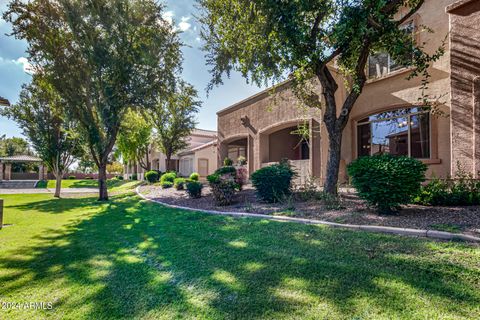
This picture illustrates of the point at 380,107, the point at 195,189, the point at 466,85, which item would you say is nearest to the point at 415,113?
the point at 380,107

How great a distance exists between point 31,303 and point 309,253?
377cm

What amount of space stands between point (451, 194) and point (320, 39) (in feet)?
18.7

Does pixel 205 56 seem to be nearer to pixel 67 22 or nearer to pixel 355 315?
pixel 67 22

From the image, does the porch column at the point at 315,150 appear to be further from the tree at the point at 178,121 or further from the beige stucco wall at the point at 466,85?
the tree at the point at 178,121

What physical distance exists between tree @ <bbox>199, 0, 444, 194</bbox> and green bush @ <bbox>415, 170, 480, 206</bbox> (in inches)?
94.2

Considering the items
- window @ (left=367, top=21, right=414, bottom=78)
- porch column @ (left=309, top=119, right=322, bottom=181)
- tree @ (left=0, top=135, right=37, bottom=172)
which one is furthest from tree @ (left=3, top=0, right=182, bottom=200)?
tree @ (left=0, top=135, right=37, bottom=172)

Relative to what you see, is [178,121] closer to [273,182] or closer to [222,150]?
[222,150]

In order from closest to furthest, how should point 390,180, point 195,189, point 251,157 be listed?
point 390,180 < point 195,189 < point 251,157

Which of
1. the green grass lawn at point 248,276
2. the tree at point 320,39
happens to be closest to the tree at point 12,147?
the tree at point 320,39

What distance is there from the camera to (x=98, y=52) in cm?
1170

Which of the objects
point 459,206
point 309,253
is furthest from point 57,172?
point 459,206

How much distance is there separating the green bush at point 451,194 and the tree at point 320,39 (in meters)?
2.39

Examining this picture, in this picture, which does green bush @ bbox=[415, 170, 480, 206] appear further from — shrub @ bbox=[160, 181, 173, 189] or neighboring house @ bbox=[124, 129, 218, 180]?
neighboring house @ bbox=[124, 129, 218, 180]

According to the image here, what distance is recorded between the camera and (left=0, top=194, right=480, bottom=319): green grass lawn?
8.46 ft
